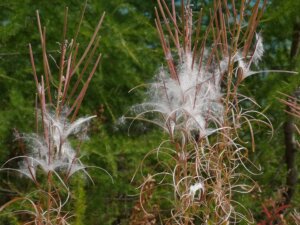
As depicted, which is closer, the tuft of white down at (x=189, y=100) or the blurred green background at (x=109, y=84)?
the tuft of white down at (x=189, y=100)

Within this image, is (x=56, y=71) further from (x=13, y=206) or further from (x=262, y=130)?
(x=262, y=130)

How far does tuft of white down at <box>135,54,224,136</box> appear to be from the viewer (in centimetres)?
89

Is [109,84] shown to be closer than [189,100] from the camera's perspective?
No

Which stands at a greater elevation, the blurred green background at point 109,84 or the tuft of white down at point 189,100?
the tuft of white down at point 189,100

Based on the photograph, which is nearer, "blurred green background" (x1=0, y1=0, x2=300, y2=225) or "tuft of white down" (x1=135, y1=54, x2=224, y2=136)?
"tuft of white down" (x1=135, y1=54, x2=224, y2=136)

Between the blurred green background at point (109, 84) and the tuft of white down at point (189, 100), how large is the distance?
83 cm

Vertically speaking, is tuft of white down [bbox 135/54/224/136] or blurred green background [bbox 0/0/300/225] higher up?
tuft of white down [bbox 135/54/224/136]

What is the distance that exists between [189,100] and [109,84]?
53.8 inches

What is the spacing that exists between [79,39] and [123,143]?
34 cm

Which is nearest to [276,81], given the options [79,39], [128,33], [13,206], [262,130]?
[262,130]

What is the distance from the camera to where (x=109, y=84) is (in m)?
2.24

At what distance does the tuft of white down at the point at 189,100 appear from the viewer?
2.91 ft

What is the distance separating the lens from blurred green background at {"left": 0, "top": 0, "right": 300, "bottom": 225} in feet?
6.33

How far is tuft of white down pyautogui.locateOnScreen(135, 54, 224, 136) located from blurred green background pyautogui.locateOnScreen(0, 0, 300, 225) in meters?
0.83
